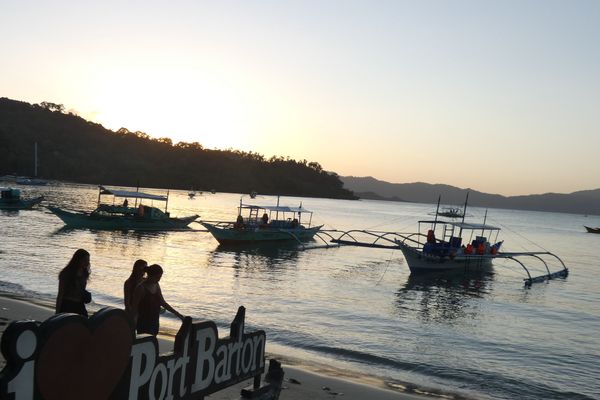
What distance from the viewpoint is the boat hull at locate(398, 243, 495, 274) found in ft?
104

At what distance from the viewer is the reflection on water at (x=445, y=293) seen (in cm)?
2169

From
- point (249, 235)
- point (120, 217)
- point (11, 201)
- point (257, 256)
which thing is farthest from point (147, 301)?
point (11, 201)

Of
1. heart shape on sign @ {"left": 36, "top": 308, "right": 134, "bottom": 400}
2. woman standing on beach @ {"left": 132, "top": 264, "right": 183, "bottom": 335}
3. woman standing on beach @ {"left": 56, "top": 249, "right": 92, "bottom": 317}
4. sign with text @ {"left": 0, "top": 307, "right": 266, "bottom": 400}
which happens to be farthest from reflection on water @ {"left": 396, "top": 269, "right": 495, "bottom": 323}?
heart shape on sign @ {"left": 36, "top": 308, "right": 134, "bottom": 400}

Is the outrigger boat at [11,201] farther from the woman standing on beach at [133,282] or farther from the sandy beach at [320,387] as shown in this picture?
the woman standing on beach at [133,282]

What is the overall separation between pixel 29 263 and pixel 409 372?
743 inches

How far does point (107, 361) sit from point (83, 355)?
0.25 meters

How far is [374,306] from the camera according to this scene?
70.8 feet

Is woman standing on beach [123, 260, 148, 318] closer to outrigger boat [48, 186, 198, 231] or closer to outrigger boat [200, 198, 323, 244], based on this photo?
outrigger boat [200, 198, 323, 244]

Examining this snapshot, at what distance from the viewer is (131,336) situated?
4109 millimetres

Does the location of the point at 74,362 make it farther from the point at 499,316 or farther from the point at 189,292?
the point at 499,316

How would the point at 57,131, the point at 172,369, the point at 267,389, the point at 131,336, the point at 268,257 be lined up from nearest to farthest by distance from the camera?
the point at 131,336 → the point at 172,369 → the point at 267,389 → the point at 268,257 → the point at 57,131

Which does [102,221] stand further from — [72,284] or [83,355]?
[83,355]

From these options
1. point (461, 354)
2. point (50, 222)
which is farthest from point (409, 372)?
point (50, 222)

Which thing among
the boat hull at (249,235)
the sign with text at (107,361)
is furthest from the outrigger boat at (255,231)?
the sign with text at (107,361)
